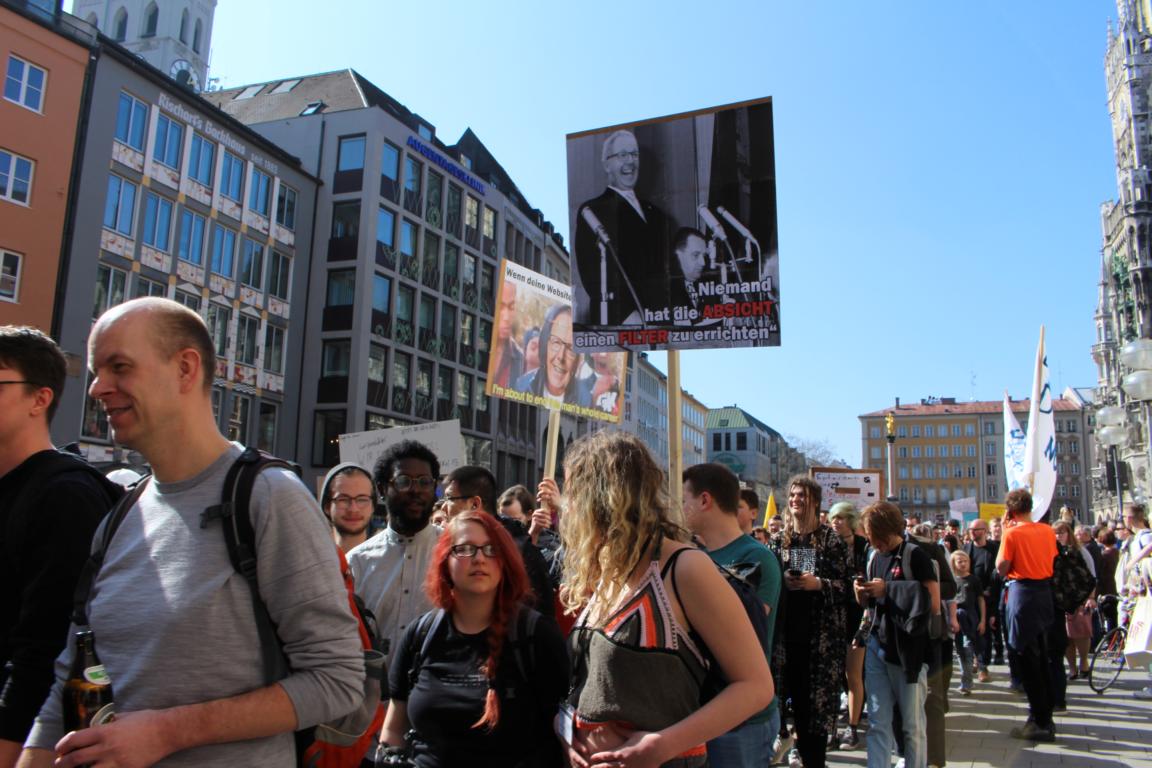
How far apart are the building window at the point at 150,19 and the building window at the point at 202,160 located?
50351mm

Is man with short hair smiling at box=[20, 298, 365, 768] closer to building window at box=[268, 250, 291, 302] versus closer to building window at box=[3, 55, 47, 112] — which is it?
building window at box=[3, 55, 47, 112]

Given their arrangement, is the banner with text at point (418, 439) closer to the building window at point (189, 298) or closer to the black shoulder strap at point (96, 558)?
the black shoulder strap at point (96, 558)

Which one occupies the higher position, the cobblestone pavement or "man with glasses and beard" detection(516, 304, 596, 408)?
"man with glasses and beard" detection(516, 304, 596, 408)

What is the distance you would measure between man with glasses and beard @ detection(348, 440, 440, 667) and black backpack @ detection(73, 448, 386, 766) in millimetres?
2079

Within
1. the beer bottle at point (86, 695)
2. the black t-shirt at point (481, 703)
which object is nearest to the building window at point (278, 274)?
the black t-shirt at point (481, 703)

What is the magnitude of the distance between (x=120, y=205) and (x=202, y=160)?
4.52 meters

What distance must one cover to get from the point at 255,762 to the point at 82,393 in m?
28.0

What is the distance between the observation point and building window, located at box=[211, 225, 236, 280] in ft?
110

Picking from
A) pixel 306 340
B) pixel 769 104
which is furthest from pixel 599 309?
pixel 306 340

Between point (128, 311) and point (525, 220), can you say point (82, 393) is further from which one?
point (525, 220)

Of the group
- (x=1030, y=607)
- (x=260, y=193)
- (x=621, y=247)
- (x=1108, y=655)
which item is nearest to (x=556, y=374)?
(x=621, y=247)

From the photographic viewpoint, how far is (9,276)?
25.2m

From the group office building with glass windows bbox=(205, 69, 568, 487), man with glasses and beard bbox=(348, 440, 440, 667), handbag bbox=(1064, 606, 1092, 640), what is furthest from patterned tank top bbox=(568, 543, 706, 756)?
office building with glass windows bbox=(205, 69, 568, 487)

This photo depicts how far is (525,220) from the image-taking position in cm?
5544
